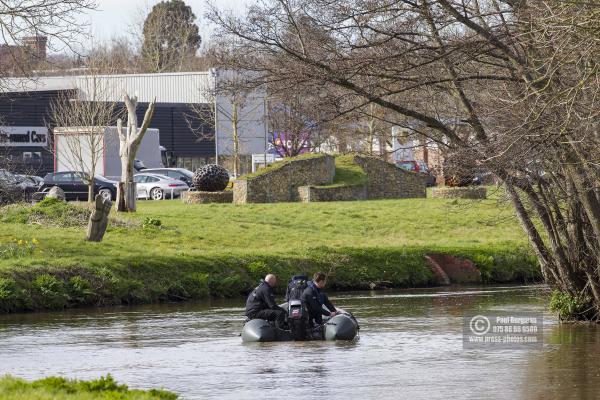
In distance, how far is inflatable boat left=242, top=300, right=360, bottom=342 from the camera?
75.0ft

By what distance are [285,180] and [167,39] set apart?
56.7 metres

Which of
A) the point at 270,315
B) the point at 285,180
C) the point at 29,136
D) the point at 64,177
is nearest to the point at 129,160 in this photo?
the point at 285,180

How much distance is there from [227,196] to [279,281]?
1518cm

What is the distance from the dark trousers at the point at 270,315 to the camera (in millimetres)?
23406

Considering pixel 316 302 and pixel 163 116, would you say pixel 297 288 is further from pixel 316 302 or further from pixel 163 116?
pixel 163 116

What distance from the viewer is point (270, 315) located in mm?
23438

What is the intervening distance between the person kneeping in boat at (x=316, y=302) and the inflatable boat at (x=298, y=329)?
14cm

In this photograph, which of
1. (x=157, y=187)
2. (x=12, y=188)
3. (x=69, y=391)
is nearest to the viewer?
(x=69, y=391)

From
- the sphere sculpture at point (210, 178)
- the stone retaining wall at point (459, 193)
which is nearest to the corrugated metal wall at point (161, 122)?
the sphere sculpture at point (210, 178)

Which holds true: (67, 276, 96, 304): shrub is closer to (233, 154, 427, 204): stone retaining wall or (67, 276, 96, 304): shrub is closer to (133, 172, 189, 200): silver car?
(233, 154, 427, 204): stone retaining wall

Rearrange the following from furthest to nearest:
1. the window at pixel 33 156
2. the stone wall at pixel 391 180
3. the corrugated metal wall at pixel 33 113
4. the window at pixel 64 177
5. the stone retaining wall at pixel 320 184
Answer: the corrugated metal wall at pixel 33 113 → the window at pixel 33 156 → the window at pixel 64 177 → the stone wall at pixel 391 180 → the stone retaining wall at pixel 320 184

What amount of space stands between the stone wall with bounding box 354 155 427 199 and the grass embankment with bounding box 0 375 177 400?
39.9 metres

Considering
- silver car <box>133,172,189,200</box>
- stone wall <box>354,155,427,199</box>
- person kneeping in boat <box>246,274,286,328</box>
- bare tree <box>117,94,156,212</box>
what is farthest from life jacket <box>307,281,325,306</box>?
silver car <box>133,172,189,200</box>

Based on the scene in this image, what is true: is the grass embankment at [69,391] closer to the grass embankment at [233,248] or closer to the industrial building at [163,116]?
the grass embankment at [233,248]
